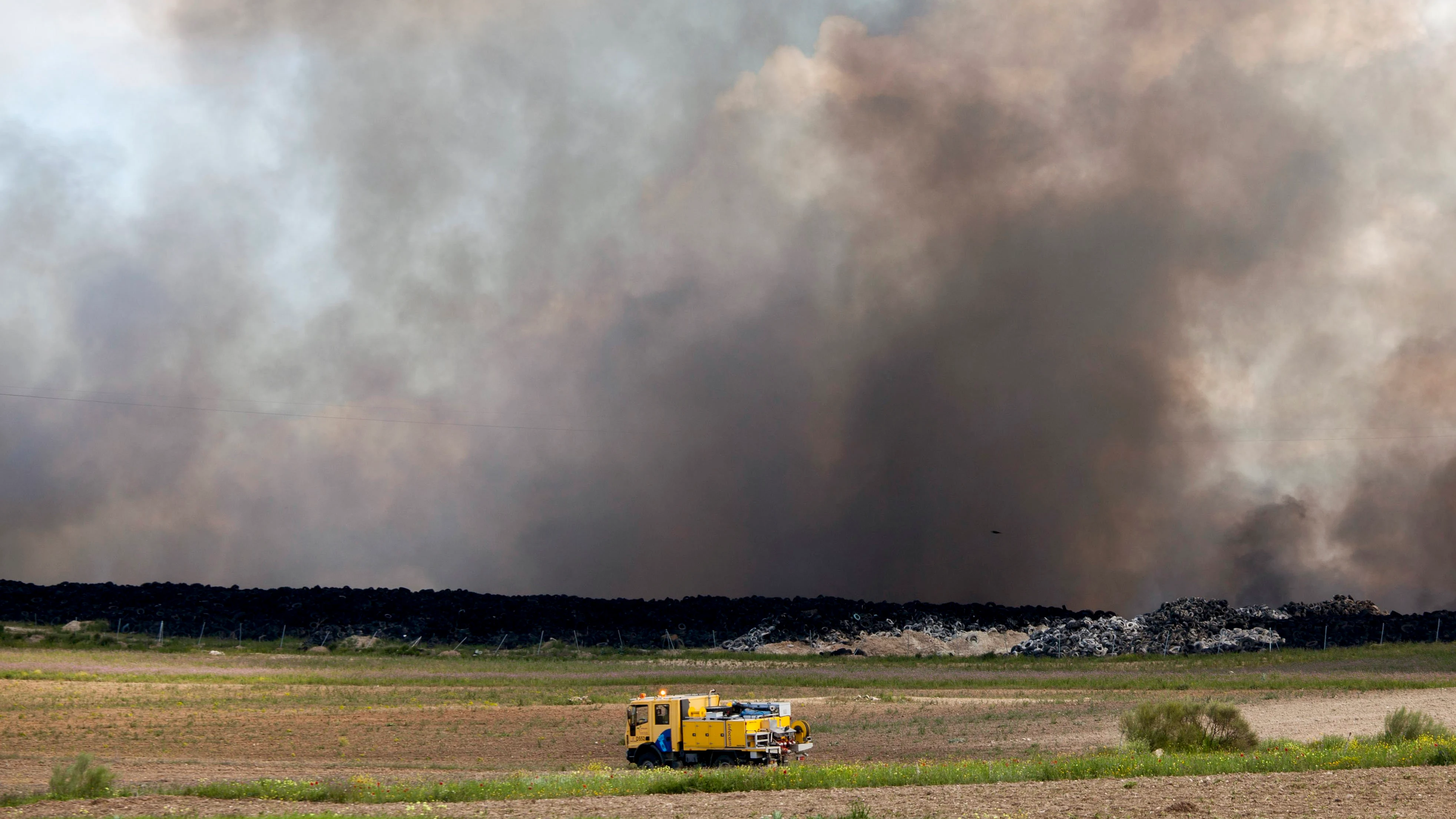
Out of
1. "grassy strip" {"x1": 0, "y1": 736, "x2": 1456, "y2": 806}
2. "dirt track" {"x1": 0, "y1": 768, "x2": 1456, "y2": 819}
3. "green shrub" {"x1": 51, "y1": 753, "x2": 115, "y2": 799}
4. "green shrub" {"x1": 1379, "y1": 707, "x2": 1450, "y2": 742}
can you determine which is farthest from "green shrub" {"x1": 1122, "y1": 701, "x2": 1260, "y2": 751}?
"green shrub" {"x1": 51, "y1": 753, "x2": 115, "y2": 799}

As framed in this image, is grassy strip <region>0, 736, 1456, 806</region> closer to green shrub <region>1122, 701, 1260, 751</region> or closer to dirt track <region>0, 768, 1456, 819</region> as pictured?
dirt track <region>0, 768, 1456, 819</region>

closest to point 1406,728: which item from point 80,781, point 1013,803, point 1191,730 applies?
point 1191,730

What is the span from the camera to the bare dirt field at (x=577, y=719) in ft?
79.7

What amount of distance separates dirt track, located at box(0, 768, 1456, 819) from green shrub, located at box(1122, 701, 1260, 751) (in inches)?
315

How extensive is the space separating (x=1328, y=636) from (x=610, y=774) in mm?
99989

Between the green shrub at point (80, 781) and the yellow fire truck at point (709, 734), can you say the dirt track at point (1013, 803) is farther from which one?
the yellow fire truck at point (709, 734)

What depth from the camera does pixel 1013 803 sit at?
74.5 ft

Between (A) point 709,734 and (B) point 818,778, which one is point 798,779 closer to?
(B) point 818,778

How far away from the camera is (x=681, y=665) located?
98625 millimetres

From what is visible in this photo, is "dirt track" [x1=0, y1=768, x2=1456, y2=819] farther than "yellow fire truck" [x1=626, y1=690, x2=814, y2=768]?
No

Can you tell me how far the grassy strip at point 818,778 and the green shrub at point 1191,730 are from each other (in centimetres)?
447

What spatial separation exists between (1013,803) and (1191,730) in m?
14.3

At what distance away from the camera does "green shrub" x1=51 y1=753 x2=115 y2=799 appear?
26.3 meters

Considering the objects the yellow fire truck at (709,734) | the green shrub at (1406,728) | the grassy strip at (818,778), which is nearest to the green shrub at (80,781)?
the grassy strip at (818,778)
